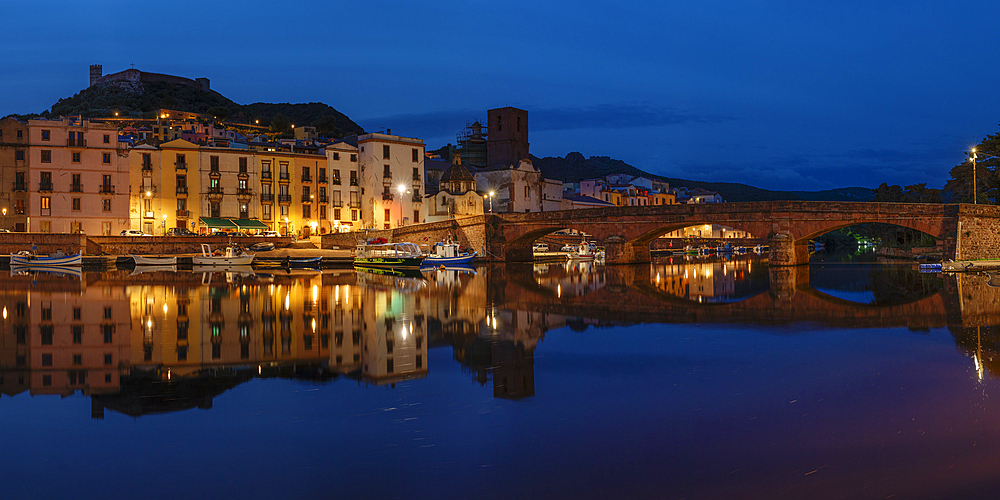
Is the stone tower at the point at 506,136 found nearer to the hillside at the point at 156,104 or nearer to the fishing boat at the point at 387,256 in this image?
the fishing boat at the point at 387,256

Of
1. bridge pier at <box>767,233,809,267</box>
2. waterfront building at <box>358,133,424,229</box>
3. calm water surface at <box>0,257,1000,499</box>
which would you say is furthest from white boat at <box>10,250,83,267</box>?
bridge pier at <box>767,233,809,267</box>

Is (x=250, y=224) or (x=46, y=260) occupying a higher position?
(x=250, y=224)

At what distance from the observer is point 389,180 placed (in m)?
77.2

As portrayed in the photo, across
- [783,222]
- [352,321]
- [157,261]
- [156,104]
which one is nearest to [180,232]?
[157,261]

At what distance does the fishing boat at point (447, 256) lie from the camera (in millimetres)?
56094

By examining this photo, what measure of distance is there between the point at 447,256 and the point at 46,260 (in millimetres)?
29152

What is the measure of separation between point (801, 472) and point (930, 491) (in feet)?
3.77

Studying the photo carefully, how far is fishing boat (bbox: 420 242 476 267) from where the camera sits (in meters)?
56.1

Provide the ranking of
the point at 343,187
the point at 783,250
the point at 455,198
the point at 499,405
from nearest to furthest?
1. the point at 499,405
2. the point at 783,250
3. the point at 343,187
4. the point at 455,198

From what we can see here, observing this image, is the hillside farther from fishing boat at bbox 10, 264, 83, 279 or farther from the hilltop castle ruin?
fishing boat at bbox 10, 264, 83, 279

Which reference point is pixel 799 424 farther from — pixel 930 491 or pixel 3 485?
pixel 3 485

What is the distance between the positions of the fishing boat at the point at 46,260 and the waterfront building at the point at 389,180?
27.4 m

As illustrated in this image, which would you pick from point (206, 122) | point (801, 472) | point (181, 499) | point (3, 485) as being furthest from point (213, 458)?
point (206, 122)

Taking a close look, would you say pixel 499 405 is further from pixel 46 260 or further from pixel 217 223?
pixel 217 223
